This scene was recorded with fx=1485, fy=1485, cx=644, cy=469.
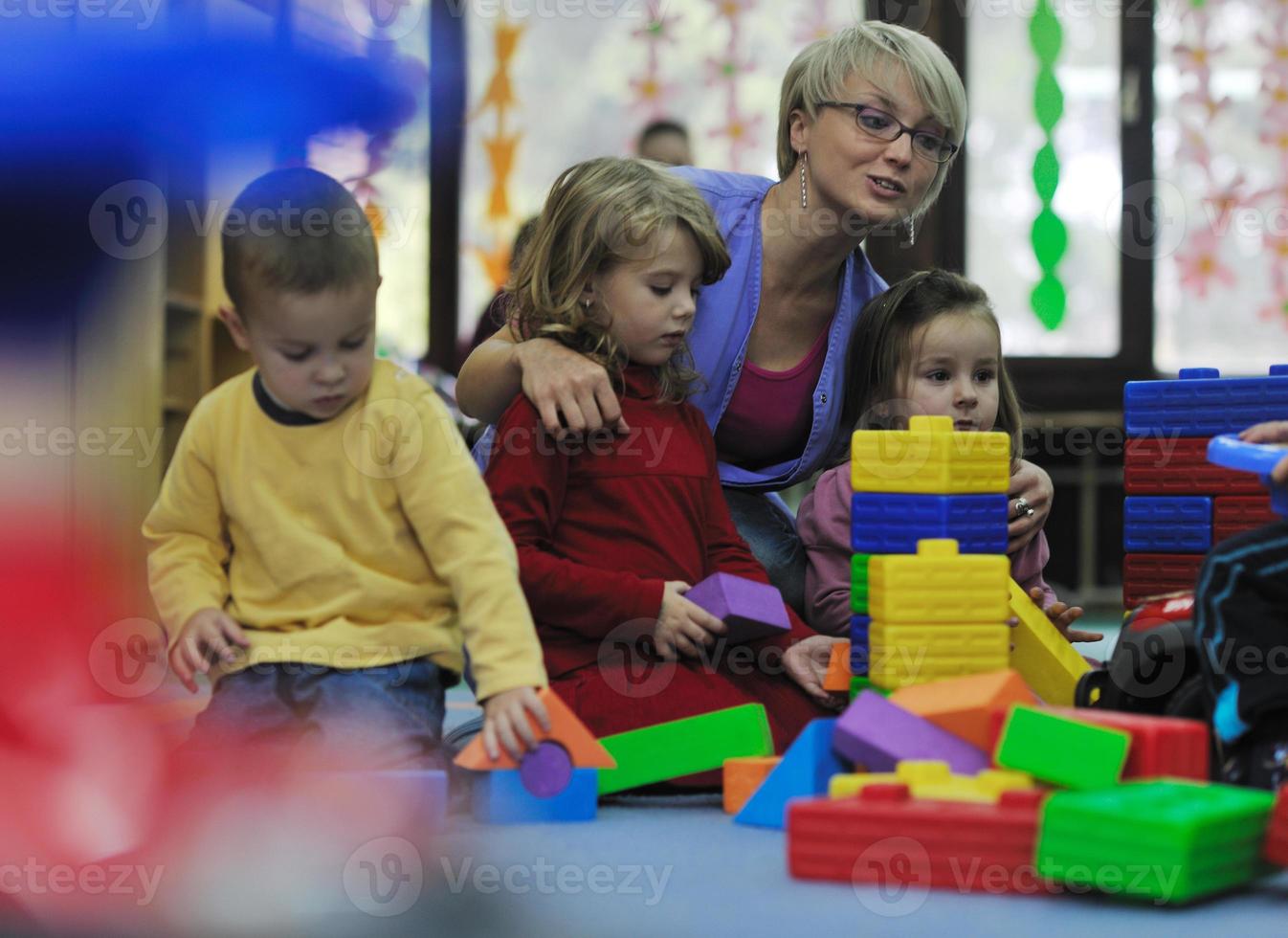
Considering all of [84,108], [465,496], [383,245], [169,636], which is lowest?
[169,636]

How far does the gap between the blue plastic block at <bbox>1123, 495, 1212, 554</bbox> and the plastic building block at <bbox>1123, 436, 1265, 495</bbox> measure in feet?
0.04

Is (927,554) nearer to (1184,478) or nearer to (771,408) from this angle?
(1184,478)

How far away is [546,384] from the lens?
150 cm

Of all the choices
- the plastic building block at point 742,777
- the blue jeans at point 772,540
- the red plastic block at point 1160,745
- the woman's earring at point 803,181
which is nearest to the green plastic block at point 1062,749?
the red plastic block at point 1160,745

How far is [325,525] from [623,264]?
454 mm

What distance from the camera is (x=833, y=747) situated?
1255 mm

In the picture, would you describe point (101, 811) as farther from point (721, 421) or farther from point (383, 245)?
point (383, 245)

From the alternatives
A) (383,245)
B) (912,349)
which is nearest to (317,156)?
(912,349)

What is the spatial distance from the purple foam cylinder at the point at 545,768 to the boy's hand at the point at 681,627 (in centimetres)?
28

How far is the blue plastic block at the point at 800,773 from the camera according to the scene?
1.25m

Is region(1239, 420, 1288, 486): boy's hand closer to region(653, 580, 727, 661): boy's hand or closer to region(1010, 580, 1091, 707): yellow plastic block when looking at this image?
region(1010, 580, 1091, 707): yellow plastic block

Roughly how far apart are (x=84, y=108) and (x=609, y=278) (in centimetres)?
53

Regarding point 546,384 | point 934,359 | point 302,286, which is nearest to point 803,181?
point 934,359

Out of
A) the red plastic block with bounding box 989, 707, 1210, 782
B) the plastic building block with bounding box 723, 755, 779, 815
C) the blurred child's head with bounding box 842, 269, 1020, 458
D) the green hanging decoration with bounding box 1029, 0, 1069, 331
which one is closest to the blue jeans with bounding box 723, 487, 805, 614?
the blurred child's head with bounding box 842, 269, 1020, 458
